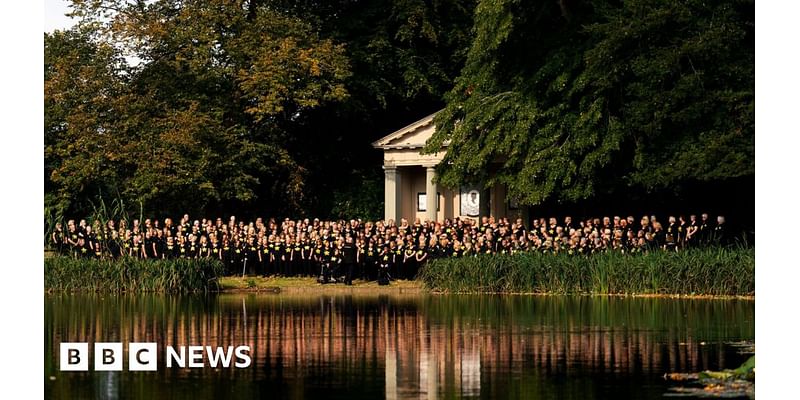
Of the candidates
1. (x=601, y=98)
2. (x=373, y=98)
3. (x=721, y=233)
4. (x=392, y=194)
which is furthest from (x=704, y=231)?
(x=373, y=98)

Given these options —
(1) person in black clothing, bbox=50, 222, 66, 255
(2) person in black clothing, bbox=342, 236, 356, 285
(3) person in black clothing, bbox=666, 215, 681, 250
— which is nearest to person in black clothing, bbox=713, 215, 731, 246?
(3) person in black clothing, bbox=666, 215, 681, 250

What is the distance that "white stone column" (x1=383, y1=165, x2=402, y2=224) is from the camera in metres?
64.8

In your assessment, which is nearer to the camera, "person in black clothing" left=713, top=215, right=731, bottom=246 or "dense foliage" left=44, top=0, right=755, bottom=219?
"person in black clothing" left=713, top=215, right=731, bottom=246

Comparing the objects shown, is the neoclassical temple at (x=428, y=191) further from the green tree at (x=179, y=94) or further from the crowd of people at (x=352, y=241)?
the crowd of people at (x=352, y=241)

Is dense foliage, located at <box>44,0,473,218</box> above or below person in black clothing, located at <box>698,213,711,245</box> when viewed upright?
above

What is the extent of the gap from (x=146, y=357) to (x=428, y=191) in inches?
1514

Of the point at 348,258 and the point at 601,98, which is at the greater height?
the point at 601,98

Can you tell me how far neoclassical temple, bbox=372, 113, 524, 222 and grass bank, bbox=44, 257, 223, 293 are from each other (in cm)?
1624

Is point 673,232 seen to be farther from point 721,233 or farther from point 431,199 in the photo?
point 431,199

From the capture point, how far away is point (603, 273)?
44.7 m

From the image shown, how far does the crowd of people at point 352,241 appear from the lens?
4991cm

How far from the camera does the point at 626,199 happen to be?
2378 inches

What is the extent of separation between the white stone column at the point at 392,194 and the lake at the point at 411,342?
1965 cm

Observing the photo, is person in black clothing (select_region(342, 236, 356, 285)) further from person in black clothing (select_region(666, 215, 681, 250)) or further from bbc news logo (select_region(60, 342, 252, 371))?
bbc news logo (select_region(60, 342, 252, 371))
